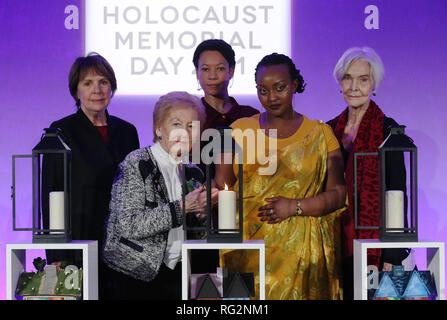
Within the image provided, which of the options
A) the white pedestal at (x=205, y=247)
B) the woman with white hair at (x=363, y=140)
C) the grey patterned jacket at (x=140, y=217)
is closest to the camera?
the white pedestal at (x=205, y=247)

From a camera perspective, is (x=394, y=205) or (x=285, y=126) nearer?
(x=394, y=205)

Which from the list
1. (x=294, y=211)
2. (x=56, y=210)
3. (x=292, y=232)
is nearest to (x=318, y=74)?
(x=294, y=211)

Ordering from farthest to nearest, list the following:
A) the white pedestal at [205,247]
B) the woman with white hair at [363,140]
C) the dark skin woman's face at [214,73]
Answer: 1. the dark skin woman's face at [214,73]
2. the woman with white hair at [363,140]
3. the white pedestal at [205,247]

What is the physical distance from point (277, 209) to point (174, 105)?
801mm

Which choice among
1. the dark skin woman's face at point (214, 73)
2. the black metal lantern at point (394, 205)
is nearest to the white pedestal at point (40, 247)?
the dark skin woman's face at point (214, 73)

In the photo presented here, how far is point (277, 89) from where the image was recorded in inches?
155

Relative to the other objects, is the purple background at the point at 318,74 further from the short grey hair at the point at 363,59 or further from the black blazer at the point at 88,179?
the black blazer at the point at 88,179

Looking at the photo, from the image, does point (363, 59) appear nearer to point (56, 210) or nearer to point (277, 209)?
point (277, 209)

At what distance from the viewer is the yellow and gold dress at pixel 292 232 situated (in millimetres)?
3816

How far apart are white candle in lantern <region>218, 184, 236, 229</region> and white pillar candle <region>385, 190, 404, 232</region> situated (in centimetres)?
69

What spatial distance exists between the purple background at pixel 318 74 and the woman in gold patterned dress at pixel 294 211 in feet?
0.94

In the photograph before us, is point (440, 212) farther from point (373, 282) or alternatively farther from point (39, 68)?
point (39, 68)

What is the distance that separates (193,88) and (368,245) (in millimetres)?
1448

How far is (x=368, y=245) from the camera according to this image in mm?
3109
